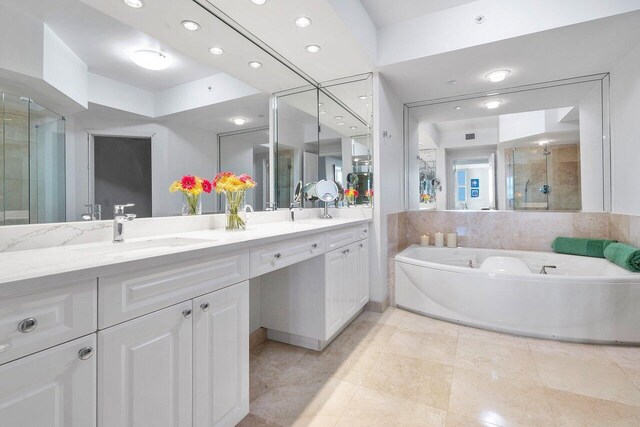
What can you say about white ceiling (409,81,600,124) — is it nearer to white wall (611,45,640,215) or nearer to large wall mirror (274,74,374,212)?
white wall (611,45,640,215)

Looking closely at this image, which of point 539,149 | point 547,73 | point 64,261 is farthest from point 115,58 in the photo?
point 539,149

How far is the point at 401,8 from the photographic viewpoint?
2373mm

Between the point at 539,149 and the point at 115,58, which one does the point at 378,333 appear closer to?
the point at 115,58

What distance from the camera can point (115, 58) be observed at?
4.79 ft

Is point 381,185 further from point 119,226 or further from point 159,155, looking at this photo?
point 119,226

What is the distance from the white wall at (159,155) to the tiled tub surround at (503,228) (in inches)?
72.5

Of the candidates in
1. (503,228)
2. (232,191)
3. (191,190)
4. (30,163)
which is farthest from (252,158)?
(503,228)

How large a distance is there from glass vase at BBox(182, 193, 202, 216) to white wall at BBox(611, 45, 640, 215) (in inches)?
128

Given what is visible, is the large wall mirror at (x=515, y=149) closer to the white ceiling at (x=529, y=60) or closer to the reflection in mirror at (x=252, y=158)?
the white ceiling at (x=529, y=60)

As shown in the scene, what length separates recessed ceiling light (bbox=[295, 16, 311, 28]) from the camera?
1930 millimetres

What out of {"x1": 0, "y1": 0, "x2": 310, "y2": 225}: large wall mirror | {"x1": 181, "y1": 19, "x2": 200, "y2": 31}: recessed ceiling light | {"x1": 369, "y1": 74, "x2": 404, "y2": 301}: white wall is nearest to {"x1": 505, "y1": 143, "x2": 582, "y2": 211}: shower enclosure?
{"x1": 369, "y1": 74, "x2": 404, "y2": 301}: white wall

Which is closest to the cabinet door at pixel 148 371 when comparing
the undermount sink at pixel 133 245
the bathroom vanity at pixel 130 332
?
the bathroom vanity at pixel 130 332

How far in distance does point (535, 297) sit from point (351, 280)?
53.3 inches

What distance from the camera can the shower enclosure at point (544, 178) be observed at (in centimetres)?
315
